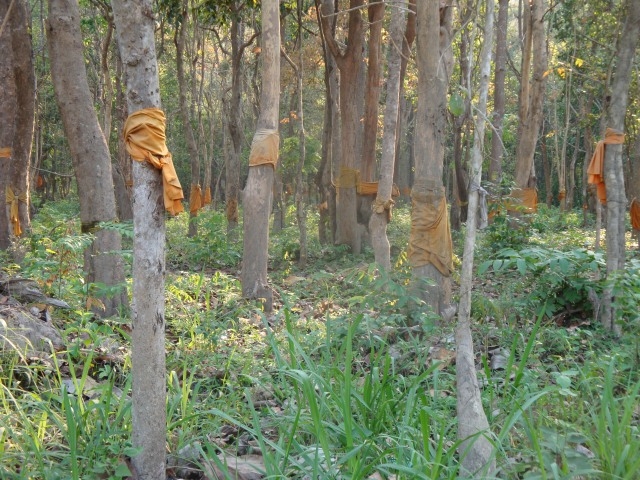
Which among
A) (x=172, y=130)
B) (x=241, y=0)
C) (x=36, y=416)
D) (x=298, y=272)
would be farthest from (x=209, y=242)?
(x=172, y=130)

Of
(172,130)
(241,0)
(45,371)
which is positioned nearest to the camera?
(45,371)

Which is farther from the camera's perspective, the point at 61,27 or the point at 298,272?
the point at 298,272

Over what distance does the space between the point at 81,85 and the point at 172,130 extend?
25.4 metres

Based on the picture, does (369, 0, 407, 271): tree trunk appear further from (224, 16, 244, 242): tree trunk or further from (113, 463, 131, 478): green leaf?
(113, 463, 131, 478): green leaf

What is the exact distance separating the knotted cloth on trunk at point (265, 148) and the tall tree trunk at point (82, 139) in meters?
1.81

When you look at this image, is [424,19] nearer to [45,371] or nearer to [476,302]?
[476,302]

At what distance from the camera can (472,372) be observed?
11.0 feet

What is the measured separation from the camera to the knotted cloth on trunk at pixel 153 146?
308 centimetres

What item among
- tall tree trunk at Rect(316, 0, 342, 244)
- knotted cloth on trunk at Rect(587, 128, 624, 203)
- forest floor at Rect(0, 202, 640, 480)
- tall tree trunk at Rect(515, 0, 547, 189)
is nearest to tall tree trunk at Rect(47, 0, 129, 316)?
forest floor at Rect(0, 202, 640, 480)

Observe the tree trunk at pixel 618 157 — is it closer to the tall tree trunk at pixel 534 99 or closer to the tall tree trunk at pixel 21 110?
→ the tall tree trunk at pixel 534 99

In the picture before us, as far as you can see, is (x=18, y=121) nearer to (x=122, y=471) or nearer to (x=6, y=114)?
(x=6, y=114)

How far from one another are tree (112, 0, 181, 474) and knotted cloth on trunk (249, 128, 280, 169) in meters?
4.09

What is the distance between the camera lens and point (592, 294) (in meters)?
5.77

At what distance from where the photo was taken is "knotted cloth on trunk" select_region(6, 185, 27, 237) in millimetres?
8688
